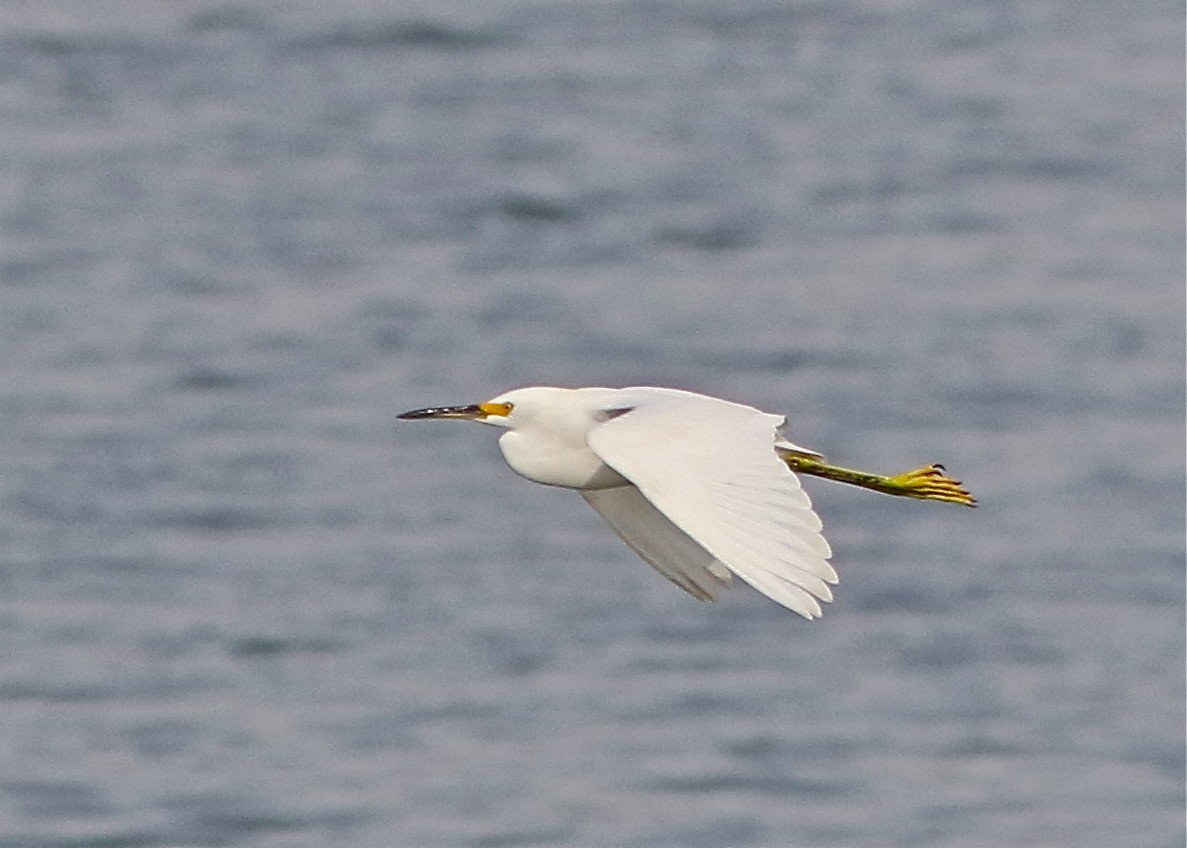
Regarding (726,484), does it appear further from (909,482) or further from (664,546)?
(909,482)

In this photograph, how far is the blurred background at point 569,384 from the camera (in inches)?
611

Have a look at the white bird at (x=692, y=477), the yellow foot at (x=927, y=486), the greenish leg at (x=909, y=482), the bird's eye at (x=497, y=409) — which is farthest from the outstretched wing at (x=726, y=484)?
the yellow foot at (x=927, y=486)

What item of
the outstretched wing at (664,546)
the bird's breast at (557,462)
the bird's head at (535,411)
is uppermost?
the bird's head at (535,411)

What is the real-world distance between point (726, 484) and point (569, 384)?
13371mm

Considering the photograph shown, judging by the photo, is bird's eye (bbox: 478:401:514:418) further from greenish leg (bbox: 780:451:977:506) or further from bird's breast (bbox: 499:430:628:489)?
greenish leg (bbox: 780:451:977:506)

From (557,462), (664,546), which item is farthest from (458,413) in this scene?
(664,546)

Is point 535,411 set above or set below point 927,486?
above

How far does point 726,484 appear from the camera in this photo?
4.88 metres

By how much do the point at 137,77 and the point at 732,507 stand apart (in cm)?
2276

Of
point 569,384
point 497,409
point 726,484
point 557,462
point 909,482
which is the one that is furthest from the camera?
point 569,384

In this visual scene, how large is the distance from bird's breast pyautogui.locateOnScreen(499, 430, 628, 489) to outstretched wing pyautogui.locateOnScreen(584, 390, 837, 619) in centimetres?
10

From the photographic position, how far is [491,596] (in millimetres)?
17125

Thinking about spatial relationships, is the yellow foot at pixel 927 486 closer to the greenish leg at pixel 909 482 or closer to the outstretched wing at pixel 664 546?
the greenish leg at pixel 909 482

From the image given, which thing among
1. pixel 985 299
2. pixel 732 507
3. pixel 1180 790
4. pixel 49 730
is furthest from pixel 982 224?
pixel 732 507
